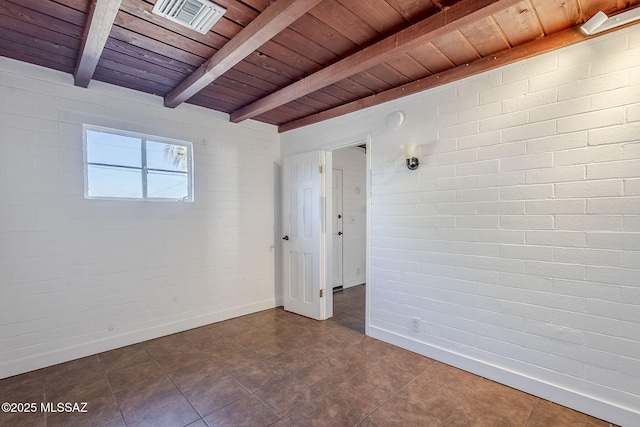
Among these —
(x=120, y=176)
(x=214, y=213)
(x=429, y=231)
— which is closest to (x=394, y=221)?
(x=429, y=231)

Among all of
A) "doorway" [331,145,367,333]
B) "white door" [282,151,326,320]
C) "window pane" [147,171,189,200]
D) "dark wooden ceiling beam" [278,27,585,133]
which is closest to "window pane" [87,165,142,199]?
"window pane" [147,171,189,200]

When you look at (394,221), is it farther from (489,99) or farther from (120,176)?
(120,176)

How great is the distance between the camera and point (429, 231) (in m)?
2.70

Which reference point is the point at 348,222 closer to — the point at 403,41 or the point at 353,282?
the point at 353,282

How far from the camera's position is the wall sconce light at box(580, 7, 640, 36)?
1697 mm

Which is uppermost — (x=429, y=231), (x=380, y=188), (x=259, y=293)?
(x=380, y=188)

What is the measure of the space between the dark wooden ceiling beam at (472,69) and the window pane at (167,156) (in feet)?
5.72

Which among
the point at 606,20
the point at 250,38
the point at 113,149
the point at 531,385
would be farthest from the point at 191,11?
the point at 531,385

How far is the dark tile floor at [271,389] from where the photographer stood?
1.89 meters

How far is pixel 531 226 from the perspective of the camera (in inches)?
84.6

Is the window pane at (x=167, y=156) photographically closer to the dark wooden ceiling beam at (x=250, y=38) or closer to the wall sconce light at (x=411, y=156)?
the dark wooden ceiling beam at (x=250, y=38)

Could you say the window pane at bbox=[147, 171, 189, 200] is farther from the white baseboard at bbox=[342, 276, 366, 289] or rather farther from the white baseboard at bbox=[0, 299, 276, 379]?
the white baseboard at bbox=[342, 276, 366, 289]

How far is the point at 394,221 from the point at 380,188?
0.38 m

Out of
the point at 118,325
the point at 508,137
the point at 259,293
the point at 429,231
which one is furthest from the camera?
the point at 259,293
